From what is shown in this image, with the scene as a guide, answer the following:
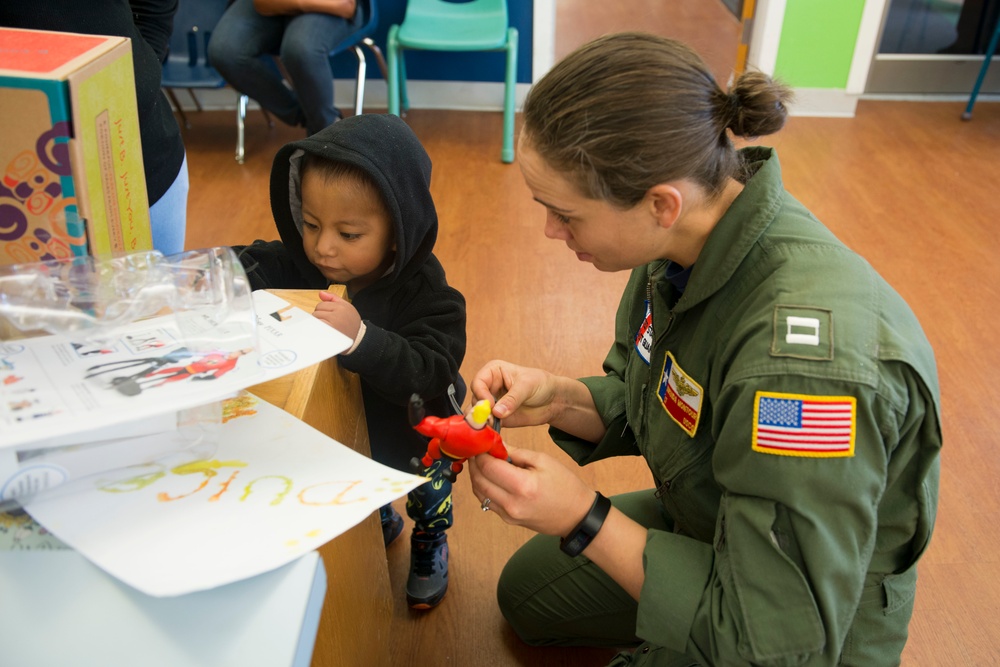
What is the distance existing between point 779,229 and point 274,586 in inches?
26.5

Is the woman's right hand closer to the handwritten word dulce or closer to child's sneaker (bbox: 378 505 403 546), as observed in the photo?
the handwritten word dulce

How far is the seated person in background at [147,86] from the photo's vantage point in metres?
1.13

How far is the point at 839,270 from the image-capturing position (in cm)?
88

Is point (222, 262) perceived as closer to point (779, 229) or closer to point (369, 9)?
point (779, 229)

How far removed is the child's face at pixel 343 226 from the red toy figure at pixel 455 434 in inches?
18.6

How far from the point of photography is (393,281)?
1269 millimetres

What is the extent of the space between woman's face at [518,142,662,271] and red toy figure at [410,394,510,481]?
0.26 m

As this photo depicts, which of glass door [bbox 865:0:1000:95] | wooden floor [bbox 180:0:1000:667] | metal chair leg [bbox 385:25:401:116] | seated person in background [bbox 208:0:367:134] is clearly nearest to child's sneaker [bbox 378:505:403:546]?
wooden floor [bbox 180:0:1000:667]

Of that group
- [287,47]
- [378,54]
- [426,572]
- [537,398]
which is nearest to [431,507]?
[426,572]

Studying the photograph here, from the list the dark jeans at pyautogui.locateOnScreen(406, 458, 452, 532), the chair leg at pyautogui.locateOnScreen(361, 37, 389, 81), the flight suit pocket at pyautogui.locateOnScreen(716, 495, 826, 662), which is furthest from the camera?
the chair leg at pyautogui.locateOnScreen(361, 37, 389, 81)

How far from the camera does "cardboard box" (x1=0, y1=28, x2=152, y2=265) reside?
0.72 m

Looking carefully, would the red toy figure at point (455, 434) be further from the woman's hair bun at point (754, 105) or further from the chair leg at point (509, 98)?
the chair leg at point (509, 98)

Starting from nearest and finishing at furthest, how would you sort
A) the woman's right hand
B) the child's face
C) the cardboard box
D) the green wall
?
the cardboard box, the woman's right hand, the child's face, the green wall

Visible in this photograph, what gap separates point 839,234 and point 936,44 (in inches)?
72.1
